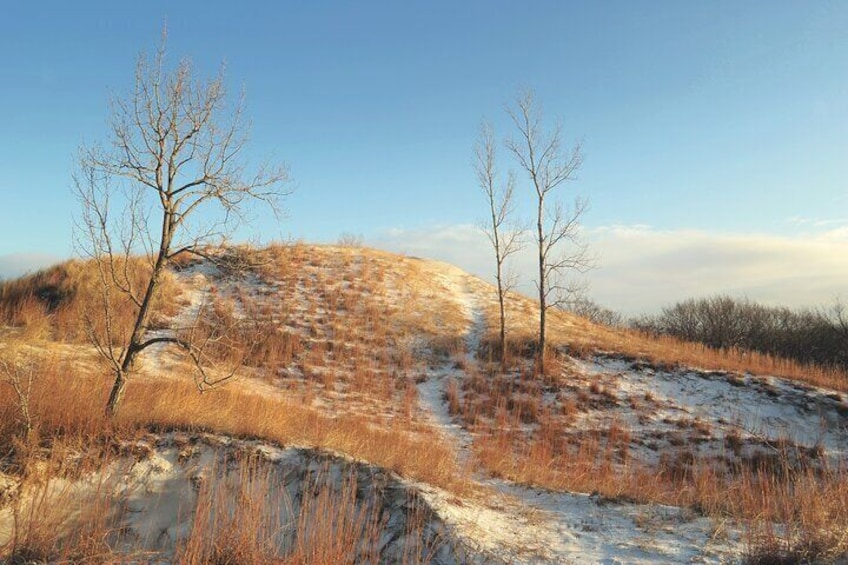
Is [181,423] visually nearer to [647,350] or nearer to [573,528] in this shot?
[573,528]

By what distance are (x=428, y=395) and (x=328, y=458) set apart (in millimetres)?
10264

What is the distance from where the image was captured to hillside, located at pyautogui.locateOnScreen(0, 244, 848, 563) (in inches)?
195

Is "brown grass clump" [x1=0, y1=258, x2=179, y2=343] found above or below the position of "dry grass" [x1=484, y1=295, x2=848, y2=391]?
above

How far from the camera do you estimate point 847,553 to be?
13.0 feet

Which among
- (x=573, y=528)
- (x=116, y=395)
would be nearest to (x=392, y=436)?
(x=573, y=528)

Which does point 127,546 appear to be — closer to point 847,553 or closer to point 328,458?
point 328,458

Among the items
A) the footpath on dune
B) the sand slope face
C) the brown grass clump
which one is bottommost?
the footpath on dune

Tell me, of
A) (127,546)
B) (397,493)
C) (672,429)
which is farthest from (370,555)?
(672,429)

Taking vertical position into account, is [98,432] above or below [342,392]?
above

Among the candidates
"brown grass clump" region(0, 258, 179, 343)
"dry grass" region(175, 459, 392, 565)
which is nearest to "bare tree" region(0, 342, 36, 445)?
"dry grass" region(175, 459, 392, 565)

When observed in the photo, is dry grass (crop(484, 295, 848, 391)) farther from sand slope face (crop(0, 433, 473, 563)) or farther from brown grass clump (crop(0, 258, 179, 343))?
sand slope face (crop(0, 433, 473, 563))

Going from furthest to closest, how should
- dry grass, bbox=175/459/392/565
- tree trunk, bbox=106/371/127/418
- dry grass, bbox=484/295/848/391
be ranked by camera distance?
dry grass, bbox=484/295/848/391 < tree trunk, bbox=106/371/127/418 < dry grass, bbox=175/459/392/565

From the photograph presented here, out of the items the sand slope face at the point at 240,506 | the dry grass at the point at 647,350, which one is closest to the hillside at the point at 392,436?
the sand slope face at the point at 240,506

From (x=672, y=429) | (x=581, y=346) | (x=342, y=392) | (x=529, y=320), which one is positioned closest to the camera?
(x=672, y=429)
